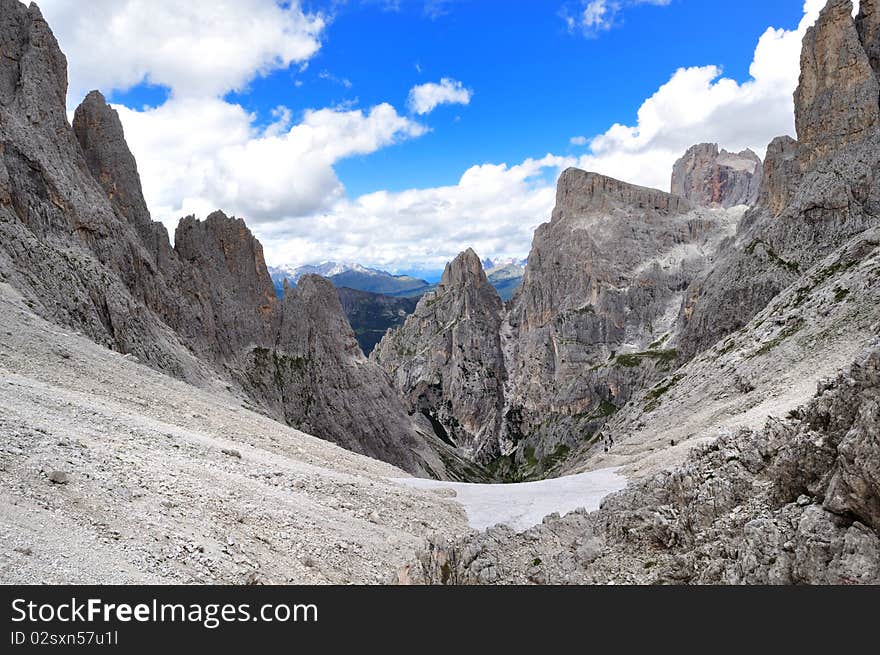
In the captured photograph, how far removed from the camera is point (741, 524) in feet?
48.4

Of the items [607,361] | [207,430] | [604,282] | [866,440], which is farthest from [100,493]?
[604,282]

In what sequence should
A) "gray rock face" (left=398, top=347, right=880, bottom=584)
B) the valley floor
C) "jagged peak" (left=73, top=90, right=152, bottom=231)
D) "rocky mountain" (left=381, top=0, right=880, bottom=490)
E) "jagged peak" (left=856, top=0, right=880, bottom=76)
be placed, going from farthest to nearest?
"jagged peak" (left=856, top=0, right=880, bottom=76)
"jagged peak" (left=73, top=90, right=152, bottom=231)
"rocky mountain" (left=381, top=0, right=880, bottom=490)
the valley floor
"gray rock face" (left=398, top=347, right=880, bottom=584)

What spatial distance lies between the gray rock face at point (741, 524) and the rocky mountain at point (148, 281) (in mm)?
43808

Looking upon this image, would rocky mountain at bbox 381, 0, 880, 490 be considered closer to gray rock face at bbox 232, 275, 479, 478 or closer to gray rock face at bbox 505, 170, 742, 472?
gray rock face at bbox 505, 170, 742, 472

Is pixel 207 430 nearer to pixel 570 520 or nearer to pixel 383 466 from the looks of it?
pixel 383 466

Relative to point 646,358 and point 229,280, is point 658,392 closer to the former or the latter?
→ point 646,358

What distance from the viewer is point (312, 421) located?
4419 inches

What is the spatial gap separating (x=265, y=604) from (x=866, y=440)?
45.2ft

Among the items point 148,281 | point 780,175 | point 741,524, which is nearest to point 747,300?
point 780,175

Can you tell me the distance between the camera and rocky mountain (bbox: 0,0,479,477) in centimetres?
5648

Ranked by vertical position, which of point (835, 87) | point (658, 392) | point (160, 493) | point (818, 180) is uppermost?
point (835, 87)

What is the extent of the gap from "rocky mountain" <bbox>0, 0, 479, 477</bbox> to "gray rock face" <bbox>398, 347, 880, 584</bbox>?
43.8 m

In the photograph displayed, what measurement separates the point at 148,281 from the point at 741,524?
277 ft

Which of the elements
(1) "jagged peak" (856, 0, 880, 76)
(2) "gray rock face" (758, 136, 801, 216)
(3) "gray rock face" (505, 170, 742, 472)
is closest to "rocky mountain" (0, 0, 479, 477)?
(3) "gray rock face" (505, 170, 742, 472)
